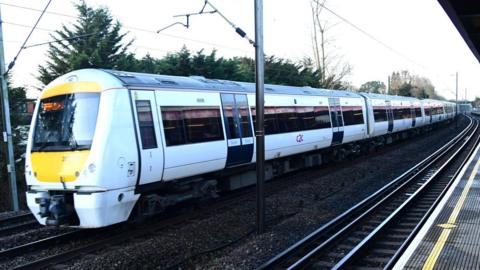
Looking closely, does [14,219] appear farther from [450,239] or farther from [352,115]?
[352,115]

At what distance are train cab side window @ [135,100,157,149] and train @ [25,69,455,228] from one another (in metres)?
0.02

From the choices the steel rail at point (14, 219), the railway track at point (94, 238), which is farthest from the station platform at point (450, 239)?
the steel rail at point (14, 219)

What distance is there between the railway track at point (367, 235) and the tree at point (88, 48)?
18613 millimetres

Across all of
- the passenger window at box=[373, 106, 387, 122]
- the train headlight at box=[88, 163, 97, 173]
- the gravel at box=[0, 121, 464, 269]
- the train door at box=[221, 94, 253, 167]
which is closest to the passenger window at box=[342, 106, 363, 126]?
the passenger window at box=[373, 106, 387, 122]

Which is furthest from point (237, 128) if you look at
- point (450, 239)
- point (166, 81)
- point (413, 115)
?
point (413, 115)

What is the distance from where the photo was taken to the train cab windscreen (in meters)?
8.27

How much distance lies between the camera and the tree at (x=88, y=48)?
25984 mm

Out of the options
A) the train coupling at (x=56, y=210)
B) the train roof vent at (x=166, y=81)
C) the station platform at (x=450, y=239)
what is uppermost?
the train roof vent at (x=166, y=81)

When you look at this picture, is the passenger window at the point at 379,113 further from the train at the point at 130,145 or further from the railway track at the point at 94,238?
the railway track at the point at 94,238

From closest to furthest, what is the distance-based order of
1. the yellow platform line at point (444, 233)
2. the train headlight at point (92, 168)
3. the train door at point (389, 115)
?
the yellow platform line at point (444, 233)
the train headlight at point (92, 168)
the train door at point (389, 115)

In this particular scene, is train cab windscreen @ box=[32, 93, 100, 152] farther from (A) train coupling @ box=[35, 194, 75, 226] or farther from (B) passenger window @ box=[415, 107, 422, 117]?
(B) passenger window @ box=[415, 107, 422, 117]

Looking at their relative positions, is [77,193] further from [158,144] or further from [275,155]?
[275,155]

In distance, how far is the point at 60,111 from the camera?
8766 mm

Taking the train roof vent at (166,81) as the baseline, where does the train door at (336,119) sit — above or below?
below
